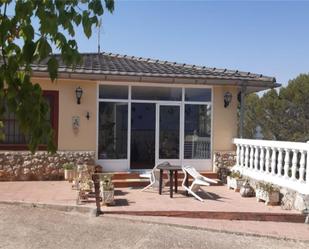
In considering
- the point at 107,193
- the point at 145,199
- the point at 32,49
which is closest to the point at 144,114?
the point at 145,199

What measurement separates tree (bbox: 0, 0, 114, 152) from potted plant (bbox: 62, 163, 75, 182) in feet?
36.0

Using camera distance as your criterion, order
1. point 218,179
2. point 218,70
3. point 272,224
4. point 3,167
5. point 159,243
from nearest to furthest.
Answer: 1. point 159,243
2. point 272,224
3. point 3,167
4. point 218,179
5. point 218,70

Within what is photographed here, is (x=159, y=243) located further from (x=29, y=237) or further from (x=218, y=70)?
(x=218, y=70)

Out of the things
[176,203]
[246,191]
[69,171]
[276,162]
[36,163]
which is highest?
[276,162]

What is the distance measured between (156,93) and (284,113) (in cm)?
1854

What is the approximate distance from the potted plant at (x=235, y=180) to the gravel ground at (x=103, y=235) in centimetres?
419

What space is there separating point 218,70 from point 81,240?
983cm

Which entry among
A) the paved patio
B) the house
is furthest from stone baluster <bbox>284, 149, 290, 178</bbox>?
the house

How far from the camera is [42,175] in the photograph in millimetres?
12633

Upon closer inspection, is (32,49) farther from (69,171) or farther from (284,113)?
(284,113)

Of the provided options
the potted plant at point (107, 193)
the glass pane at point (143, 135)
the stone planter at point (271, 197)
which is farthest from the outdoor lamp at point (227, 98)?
the potted plant at point (107, 193)

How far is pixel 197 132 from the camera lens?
13.9 m

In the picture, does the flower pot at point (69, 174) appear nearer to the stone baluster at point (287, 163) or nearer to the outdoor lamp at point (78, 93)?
the outdoor lamp at point (78, 93)

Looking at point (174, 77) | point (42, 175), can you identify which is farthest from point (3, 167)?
point (174, 77)
